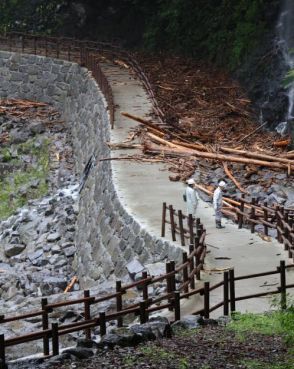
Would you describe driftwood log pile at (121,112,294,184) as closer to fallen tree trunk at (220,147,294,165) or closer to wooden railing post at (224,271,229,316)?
fallen tree trunk at (220,147,294,165)

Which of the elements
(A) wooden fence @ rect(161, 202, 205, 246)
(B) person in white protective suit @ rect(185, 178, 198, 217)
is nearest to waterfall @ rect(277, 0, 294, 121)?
(B) person in white protective suit @ rect(185, 178, 198, 217)

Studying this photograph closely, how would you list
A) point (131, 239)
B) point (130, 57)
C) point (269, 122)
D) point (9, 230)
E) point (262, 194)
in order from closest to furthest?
1. point (131, 239)
2. point (262, 194)
3. point (9, 230)
4. point (269, 122)
5. point (130, 57)

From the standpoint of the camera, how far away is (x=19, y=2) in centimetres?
4278

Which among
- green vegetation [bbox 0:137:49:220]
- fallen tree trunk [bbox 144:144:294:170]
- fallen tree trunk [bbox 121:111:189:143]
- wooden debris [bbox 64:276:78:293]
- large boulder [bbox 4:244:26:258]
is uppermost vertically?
fallen tree trunk [bbox 121:111:189:143]

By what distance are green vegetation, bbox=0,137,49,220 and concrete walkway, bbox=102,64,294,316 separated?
133 inches

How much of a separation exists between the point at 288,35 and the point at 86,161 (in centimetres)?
829

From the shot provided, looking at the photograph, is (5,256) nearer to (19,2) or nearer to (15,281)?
(15,281)

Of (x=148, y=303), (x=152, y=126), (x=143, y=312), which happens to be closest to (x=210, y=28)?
(x=152, y=126)

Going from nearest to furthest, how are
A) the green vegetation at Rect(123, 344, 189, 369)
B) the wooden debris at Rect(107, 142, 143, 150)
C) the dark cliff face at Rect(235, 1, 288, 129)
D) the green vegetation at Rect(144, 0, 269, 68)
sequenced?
1. the green vegetation at Rect(123, 344, 189, 369)
2. the wooden debris at Rect(107, 142, 143, 150)
3. the dark cliff face at Rect(235, 1, 288, 129)
4. the green vegetation at Rect(144, 0, 269, 68)

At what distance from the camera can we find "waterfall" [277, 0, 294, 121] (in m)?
29.8

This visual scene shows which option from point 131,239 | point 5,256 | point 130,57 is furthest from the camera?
point 130,57

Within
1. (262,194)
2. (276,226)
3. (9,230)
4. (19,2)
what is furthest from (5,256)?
(19,2)

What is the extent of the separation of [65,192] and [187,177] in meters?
6.27

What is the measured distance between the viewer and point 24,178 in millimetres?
31266
